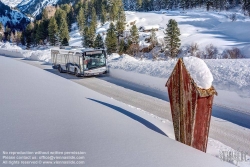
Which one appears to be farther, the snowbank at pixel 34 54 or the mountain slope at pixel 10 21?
the mountain slope at pixel 10 21

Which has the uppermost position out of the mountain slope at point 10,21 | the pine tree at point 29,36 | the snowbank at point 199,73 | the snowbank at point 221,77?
the mountain slope at point 10,21

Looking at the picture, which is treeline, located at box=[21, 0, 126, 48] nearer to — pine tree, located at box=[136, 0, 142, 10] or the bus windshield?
pine tree, located at box=[136, 0, 142, 10]

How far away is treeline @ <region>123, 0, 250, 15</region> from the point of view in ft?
332

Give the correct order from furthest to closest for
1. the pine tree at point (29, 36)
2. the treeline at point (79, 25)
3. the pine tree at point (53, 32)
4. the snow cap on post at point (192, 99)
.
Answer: the pine tree at point (29, 36) < the pine tree at point (53, 32) < the treeline at point (79, 25) < the snow cap on post at point (192, 99)

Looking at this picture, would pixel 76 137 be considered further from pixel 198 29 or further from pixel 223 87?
pixel 198 29

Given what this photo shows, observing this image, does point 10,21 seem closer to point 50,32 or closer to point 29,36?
point 29,36

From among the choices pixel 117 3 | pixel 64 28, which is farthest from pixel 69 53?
pixel 117 3

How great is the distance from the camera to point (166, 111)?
9586 mm

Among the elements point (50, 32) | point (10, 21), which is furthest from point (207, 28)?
point (10, 21)

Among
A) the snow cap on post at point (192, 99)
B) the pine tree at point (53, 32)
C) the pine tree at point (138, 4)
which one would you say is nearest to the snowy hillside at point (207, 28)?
the pine tree at point (53, 32)

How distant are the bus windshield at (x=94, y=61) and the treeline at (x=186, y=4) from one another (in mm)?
84653

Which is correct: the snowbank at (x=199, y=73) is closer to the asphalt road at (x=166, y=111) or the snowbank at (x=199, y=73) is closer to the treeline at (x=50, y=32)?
the asphalt road at (x=166, y=111)

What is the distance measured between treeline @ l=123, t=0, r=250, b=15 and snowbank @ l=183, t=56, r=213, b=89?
94733 millimetres

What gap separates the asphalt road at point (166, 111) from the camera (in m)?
7.03
